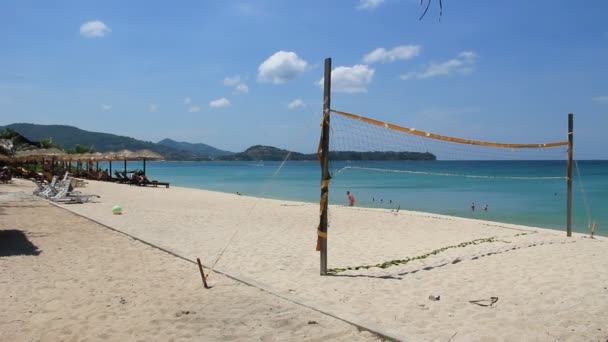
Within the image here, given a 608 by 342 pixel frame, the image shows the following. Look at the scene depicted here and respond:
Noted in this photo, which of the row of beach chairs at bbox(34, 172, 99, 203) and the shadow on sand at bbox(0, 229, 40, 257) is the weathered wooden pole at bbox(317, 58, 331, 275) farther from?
the row of beach chairs at bbox(34, 172, 99, 203)

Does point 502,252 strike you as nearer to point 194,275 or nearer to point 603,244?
point 603,244

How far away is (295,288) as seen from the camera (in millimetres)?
4805

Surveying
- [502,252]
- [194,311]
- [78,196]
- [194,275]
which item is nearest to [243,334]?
[194,311]

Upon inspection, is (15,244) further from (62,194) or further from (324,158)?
(62,194)

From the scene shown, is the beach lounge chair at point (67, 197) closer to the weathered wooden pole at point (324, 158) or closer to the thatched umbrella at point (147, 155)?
the weathered wooden pole at point (324, 158)

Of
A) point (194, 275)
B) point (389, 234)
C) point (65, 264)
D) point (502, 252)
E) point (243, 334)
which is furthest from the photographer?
point (389, 234)

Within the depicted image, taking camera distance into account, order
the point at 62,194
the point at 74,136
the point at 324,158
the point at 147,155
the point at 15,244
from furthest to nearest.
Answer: the point at 74,136, the point at 147,155, the point at 62,194, the point at 15,244, the point at 324,158

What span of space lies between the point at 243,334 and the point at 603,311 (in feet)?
10.1

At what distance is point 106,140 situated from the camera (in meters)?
154

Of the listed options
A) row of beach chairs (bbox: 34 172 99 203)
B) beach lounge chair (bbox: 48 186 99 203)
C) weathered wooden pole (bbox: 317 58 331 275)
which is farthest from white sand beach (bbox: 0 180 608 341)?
row of beach chairs (bbox: 34 172 99 203)

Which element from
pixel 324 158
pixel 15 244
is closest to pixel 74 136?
pixel 15 244

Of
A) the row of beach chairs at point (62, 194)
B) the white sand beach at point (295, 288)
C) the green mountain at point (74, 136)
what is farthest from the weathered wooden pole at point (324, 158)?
the green mountain at point (74, 136)

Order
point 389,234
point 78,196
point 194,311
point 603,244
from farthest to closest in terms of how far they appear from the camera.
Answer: point 78,196 → point 389,234 → point 603,244 → point 194,311

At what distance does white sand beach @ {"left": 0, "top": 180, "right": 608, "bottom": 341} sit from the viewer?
11.7ft
